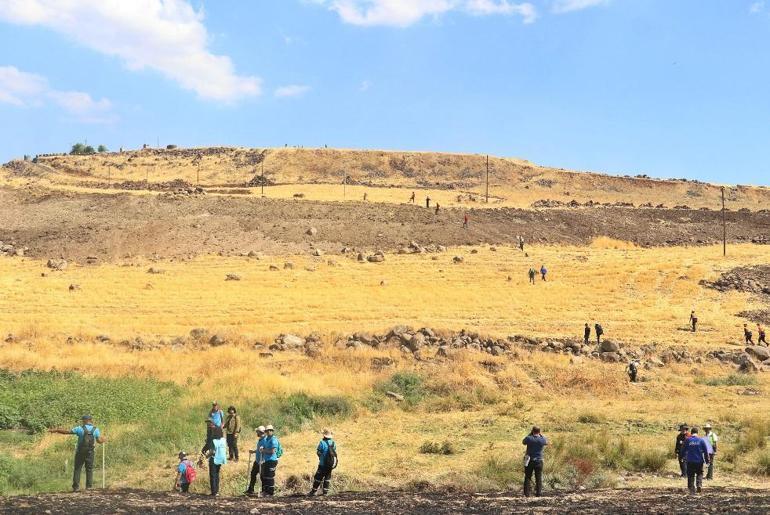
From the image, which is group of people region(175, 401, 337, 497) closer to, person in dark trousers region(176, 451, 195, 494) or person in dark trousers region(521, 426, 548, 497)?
person in dark trousers region(176, 451, 195, 494)

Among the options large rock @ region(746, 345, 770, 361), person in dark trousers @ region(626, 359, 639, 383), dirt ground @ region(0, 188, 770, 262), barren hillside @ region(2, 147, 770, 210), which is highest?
barren hillside @ region(2, 147, 770, 210)

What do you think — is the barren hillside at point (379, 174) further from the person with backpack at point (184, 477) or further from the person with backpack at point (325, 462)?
the person with backpack at point (184, 477)

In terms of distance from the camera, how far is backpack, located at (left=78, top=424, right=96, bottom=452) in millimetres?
13492

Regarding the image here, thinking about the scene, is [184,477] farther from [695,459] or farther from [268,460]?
[695,459]

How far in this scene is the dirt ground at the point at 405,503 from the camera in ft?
37.0

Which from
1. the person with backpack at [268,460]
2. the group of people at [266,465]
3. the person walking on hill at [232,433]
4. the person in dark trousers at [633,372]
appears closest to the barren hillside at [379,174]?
the person in dark trousers at [633,372]

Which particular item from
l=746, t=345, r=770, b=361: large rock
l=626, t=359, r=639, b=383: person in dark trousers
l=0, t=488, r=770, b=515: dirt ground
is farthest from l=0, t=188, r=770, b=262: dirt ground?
l=0, t=488, r=770, b=515: dirt ground

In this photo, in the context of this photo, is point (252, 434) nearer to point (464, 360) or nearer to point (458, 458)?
point (458, 458)

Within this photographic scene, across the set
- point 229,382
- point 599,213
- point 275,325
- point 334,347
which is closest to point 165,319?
point 275,325

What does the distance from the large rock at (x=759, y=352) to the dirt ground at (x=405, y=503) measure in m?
21.0

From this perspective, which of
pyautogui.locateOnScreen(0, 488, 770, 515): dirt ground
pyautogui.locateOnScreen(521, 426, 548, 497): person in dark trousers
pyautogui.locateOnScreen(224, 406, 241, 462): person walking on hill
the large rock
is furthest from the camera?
the large rock

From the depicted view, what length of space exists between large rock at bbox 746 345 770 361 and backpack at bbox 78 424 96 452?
29.4m

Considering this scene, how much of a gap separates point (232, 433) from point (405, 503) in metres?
5.65

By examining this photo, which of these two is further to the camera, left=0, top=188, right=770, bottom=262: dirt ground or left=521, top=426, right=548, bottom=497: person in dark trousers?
left=0, top=188, right=770, bottom=262: dirt ground
